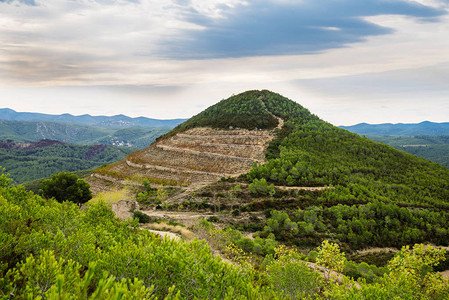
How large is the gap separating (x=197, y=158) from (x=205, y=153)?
3131 millimetres

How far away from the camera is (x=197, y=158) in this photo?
80312 mm

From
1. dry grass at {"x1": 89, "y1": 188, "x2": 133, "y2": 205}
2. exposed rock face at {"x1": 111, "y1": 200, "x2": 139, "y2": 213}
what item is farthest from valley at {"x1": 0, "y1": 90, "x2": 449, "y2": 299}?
dry grass at {"x1": 89, "y1": 188, "x2": 133, "y2": 205}

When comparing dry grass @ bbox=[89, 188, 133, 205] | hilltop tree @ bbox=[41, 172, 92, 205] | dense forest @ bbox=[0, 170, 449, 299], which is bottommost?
dry grass @ bbox=[89, 188, 133, 205]

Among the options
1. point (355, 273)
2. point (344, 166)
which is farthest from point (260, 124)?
point (355, 273)

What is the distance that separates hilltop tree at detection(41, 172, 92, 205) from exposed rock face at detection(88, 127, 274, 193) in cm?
1755

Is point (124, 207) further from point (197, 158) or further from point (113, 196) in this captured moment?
point (197, 158)

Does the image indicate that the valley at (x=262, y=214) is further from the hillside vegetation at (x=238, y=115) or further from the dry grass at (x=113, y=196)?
the hillside vegetation at (x=238, y=115)

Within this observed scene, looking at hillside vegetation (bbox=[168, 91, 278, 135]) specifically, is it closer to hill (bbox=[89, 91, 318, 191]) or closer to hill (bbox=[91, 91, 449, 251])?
hill (bbox=[89, 91, 318, 191])

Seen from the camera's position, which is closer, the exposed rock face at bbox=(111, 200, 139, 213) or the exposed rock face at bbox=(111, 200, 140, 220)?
the exposed rock face at bbox=(111, 200, 140, 220)

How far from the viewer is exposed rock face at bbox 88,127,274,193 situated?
2881 inches

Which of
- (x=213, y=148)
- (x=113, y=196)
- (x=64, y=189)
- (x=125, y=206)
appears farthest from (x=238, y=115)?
(x=64, y=189)

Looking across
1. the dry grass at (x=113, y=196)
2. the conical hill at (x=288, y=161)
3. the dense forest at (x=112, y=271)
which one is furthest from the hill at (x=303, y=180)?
the dense forest at (x=112, y=271)

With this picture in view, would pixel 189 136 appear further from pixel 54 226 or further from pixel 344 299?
pixel 344 299

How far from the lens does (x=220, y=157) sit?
3159 inches
